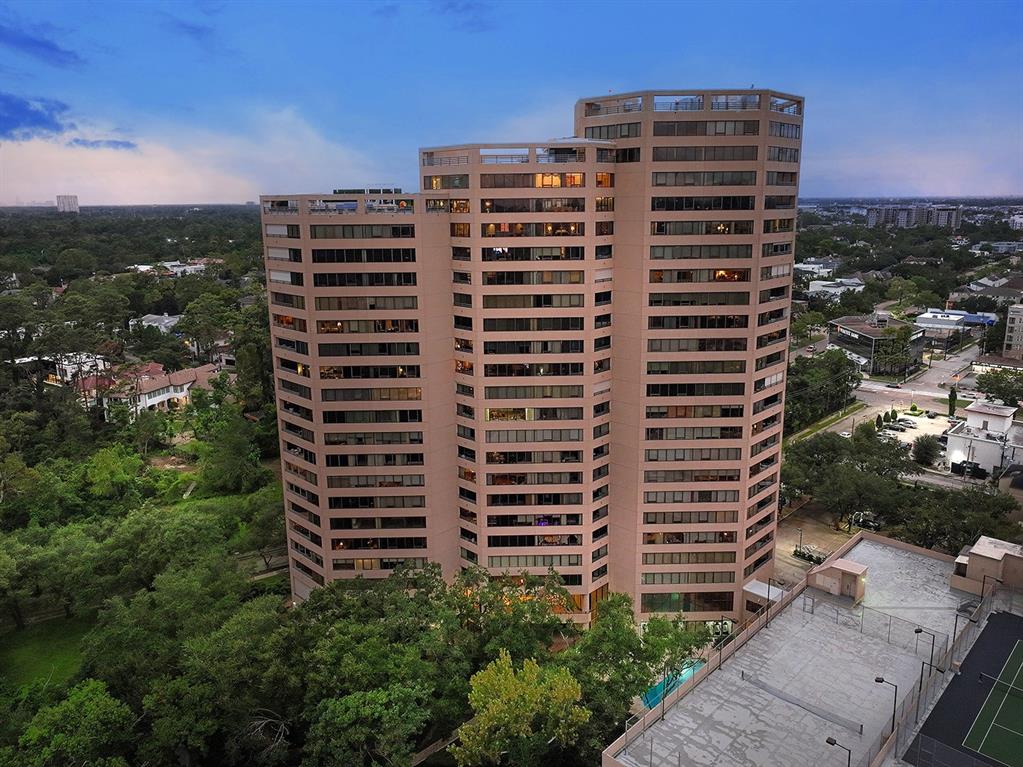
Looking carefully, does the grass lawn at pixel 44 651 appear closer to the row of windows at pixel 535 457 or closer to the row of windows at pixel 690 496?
the row of windows at pixel 535 457

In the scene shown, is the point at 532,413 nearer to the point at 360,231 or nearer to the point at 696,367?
the point at 696,367

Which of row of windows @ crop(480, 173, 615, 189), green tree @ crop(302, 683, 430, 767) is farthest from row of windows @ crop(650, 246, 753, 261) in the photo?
green tree @ crop(302, 683, 430, 767)

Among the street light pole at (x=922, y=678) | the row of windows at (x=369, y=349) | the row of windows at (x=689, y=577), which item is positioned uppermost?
the row of windows at (x=369, y=349)

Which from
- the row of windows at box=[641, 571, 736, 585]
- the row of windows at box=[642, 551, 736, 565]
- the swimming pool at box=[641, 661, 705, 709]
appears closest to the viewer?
the swimming pool at box=[641, 661, 705, 709]

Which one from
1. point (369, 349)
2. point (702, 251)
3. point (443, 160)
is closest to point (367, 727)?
point (369, 349)

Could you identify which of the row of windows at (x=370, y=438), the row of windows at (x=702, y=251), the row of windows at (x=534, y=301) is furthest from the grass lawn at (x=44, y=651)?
the row of windows at (x=702, y=251)

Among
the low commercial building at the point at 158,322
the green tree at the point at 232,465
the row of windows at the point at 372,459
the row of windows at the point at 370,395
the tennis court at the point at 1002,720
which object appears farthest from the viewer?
the low commercial building at the point at 158,322

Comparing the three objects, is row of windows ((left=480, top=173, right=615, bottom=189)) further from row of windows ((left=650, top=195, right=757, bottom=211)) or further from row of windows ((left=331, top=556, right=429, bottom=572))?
row of windows ((left=331, top=556, right=429, bottom=572))
